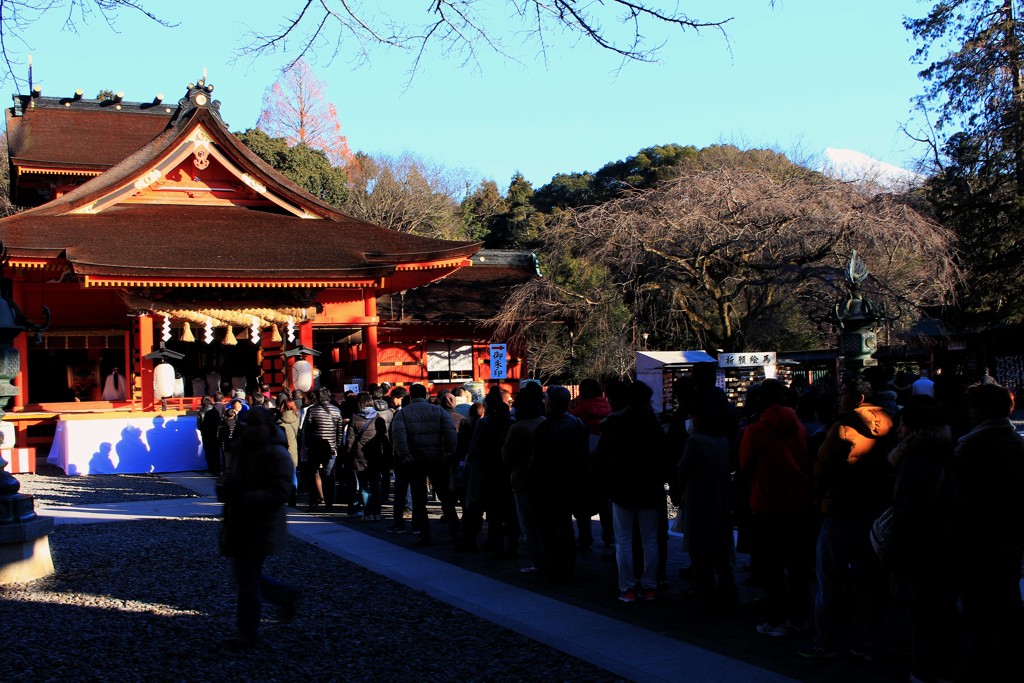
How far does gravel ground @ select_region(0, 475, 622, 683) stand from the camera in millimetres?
5625

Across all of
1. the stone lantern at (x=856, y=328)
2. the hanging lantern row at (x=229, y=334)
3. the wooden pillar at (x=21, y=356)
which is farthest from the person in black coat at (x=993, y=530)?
the wooden pillar at (x=21, y=356)

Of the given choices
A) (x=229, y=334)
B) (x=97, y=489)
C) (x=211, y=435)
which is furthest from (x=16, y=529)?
(x=229, y=334)

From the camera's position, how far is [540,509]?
26.1ft

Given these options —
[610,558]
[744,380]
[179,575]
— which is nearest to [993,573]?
[610,558]

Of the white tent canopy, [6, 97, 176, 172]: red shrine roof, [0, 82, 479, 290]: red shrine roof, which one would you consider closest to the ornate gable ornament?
[0, 82, 479, 290]: red shrine roof

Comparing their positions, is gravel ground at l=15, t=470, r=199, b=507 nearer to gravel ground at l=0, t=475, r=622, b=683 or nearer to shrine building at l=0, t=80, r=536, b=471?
shrine building at l=0, t=80, r=536, b=471

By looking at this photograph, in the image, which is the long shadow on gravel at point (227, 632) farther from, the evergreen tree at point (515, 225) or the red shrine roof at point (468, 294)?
the evergreen tree at point (515, 225)

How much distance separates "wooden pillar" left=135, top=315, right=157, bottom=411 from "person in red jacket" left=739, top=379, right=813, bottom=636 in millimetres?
16563

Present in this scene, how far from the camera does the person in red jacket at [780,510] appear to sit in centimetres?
595

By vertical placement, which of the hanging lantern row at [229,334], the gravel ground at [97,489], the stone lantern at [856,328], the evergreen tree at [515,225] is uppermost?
the evergreen tree at [515,225]

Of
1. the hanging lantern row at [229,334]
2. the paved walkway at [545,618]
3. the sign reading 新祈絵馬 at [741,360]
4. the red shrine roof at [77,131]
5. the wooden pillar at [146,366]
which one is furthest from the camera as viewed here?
the red shrine roof at [77,131]

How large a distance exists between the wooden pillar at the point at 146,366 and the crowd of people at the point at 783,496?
1139 cm

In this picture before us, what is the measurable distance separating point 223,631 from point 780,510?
152 inches

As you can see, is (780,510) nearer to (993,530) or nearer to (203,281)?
(993,530)
